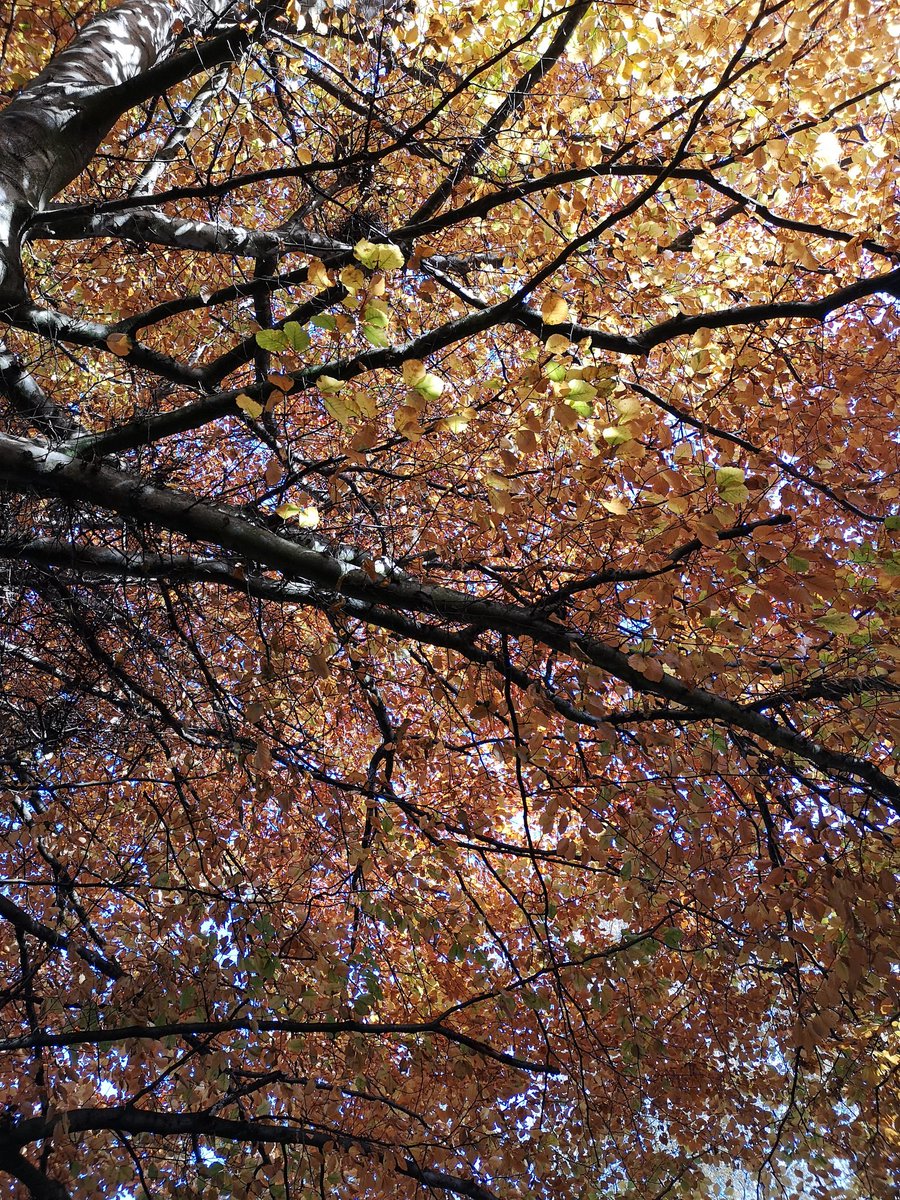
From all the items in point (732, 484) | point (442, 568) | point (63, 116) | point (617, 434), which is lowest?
point (732, 484)

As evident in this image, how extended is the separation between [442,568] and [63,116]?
9.92ft

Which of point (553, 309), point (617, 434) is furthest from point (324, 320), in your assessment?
point (617, 434)

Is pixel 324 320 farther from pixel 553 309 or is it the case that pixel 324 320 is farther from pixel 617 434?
pixel 617 434

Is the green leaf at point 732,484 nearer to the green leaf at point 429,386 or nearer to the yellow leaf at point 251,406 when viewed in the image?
the green leaf at point 429,386

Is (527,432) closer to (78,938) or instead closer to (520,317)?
(520,317)

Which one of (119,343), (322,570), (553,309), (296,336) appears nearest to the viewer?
(296,336)

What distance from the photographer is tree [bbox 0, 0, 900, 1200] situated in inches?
121

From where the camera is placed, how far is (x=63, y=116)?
334 cm

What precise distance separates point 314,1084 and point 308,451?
19.6ft

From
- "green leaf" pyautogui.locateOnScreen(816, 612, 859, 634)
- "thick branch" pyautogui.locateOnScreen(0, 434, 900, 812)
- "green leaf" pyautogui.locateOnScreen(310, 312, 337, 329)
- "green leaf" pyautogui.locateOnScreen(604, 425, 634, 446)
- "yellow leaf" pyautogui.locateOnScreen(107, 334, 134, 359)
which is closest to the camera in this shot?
"green leaf" pyautogui.locateOnScreen(310, 312, 337, 329)

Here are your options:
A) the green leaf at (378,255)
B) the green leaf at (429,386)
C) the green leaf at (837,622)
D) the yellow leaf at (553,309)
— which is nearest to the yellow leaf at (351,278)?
the green leaf at (378,255)

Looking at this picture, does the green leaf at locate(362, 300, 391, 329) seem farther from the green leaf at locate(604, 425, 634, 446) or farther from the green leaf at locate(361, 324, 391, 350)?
the green leaf at locate(604, 425, 634, 446)

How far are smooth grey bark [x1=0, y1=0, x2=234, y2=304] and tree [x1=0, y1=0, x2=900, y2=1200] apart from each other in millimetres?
26

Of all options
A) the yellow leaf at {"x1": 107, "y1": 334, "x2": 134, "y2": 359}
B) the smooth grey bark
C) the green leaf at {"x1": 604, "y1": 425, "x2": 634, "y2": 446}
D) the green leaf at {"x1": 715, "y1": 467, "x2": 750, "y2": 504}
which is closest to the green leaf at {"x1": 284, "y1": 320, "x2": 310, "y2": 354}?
the green leaf at {"x1": 604, "y1": 425, "x2": 634, "y2": 446}
